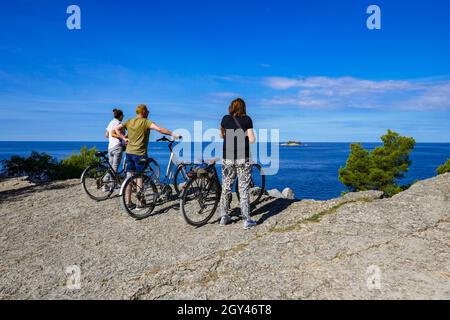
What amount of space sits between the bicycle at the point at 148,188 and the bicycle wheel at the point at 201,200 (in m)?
0.92

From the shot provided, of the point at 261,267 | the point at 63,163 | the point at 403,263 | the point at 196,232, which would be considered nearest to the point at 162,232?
the point at 196,232

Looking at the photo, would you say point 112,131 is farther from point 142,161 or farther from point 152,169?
point 142,161

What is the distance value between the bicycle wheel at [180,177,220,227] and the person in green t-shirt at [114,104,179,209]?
1129 mm

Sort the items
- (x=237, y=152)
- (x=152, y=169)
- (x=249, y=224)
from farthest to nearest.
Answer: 1. (x=152, y=169)
2. (x=249, y=224)
3. (x=237, y=152)

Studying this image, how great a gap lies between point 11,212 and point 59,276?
4285 millimetres

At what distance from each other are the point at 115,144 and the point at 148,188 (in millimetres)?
1841

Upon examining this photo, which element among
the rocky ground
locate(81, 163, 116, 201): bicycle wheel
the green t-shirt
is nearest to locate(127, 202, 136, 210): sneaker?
the rocky ground

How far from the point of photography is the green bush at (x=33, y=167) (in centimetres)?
1947

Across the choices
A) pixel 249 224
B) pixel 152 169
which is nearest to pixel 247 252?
pixel 249 224

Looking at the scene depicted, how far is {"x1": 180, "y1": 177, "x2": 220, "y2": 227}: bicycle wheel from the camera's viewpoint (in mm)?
6176

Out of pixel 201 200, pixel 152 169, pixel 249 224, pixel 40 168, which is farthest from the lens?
pixel 40 168

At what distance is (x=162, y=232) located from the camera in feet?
19.0

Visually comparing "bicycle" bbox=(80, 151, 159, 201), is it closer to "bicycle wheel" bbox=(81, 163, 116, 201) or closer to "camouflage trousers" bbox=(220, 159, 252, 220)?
"bicycle wheel" bbox=(81, 163, 116, 201)

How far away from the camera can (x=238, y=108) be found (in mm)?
5539
